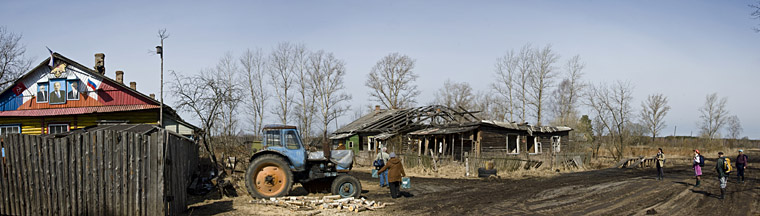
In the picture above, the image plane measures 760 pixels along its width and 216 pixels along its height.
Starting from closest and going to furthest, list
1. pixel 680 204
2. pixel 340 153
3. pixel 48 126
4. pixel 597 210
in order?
1. pixel 597 210
2. pixel 680 204
3. pixel 340 153
4. pixel 48 126

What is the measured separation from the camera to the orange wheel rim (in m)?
13.0

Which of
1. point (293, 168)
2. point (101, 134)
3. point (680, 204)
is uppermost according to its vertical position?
point (101, 134)

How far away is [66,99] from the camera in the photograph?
71.6ft

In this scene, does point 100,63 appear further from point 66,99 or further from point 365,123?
point 365,123

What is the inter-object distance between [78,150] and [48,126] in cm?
1575

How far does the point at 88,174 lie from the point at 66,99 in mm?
15690

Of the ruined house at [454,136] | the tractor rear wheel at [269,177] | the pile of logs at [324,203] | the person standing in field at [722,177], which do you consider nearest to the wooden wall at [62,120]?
the tractor rear wheel at [269,177]

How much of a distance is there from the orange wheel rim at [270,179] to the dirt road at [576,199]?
2869mm

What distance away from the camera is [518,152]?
3186 centimetres

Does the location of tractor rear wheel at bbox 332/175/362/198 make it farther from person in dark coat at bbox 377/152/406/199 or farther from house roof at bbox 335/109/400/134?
house roof at bbox 335/109/400/134

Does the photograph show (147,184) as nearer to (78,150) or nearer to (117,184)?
(117,184)

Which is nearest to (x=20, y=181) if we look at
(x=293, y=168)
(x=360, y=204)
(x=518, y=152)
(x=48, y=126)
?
(x=293, y=168)

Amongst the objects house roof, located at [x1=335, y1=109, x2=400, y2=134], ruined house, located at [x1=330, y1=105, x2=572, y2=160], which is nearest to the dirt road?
ruined house, located at [x1=330, y1=105, x2=572, y2=160]

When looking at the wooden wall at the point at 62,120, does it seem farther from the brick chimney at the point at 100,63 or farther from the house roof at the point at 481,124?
the house roof at the point at 481,124
